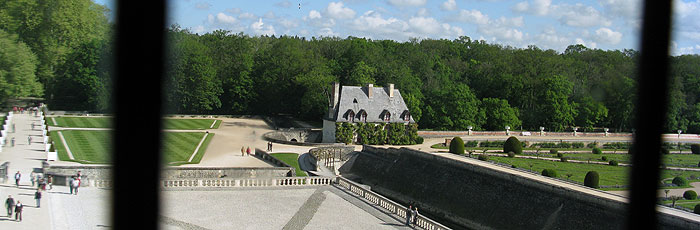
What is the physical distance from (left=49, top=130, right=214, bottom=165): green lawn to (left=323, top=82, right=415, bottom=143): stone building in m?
9.83

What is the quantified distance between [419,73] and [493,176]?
40.0 m

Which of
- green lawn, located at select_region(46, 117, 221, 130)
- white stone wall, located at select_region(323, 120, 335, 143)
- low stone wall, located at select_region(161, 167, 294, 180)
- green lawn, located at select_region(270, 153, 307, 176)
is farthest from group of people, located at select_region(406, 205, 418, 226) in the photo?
green lawn, located at select_region(46, 117, 221, 130)

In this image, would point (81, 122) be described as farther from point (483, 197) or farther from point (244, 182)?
point (483, 197)

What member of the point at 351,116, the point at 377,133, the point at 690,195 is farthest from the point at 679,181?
the point at 351,116

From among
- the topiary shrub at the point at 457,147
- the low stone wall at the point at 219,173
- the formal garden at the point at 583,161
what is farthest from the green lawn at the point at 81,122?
the formal garden at the point at 583,161

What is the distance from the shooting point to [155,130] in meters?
38.0

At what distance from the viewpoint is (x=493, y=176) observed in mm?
27172

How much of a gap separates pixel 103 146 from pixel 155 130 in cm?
377

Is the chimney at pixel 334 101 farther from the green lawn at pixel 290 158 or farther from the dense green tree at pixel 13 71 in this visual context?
the dense green tree at pixel 13 71

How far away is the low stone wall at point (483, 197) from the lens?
71.0 feet

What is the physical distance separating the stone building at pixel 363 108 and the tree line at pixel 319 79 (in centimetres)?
557

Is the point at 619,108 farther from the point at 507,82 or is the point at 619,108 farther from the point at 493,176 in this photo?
the point at 493,176

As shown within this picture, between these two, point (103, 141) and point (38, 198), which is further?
point (103, 141)

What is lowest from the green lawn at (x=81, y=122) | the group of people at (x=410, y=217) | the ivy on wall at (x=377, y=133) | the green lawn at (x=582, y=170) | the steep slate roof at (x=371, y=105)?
the group of people at (x=410, y=217)
